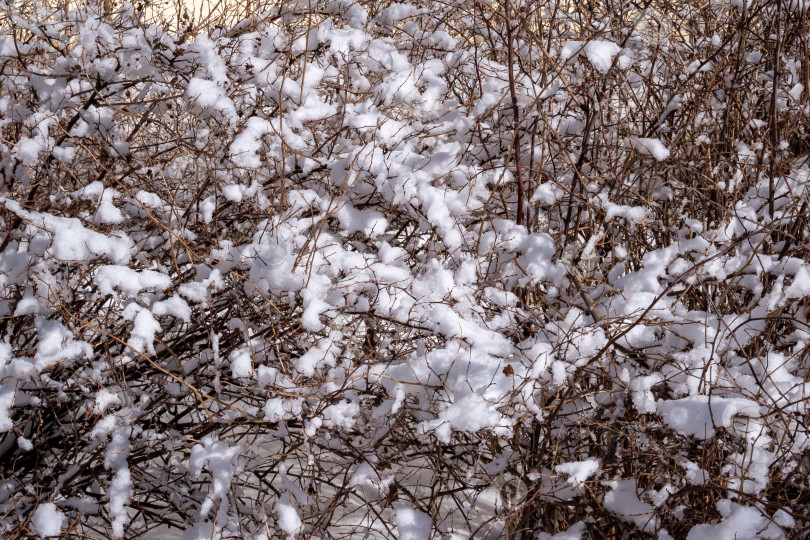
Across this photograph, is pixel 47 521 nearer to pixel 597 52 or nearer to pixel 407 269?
pixel 407 269

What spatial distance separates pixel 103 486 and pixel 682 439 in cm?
209

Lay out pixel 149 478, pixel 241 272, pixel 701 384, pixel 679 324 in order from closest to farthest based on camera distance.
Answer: pixel 701 384 < pixel 679 324 < pixel 241 272 < pixel 149 478

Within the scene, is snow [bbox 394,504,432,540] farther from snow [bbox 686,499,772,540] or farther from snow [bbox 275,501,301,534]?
snow [bbox 686,499,772,540]

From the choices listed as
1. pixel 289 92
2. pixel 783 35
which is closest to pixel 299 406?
pixel 289 92

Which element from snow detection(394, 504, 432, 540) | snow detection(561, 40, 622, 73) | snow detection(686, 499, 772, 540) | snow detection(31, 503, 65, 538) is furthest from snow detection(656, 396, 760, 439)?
snow detection(31, 503, 65, 538)

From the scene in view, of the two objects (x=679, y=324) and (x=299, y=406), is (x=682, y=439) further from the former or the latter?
(x=299, y=406)

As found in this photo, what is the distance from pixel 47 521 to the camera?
251 centimetres

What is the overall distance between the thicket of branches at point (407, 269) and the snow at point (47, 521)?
0.02 metres

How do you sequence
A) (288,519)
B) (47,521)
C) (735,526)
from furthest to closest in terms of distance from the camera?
(47,521)
(288,519)
(735,526)

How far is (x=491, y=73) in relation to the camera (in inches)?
117

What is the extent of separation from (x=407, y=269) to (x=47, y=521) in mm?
1547

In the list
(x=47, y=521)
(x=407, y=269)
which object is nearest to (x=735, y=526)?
(x=407, y=269)

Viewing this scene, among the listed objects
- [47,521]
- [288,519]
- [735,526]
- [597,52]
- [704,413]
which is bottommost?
[47,521]

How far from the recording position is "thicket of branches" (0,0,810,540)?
2389 millimetres
